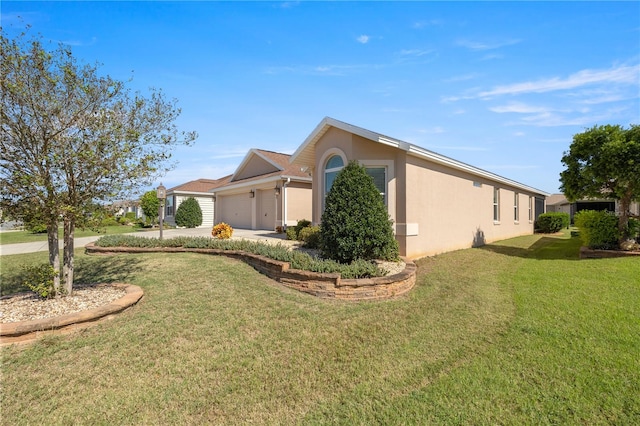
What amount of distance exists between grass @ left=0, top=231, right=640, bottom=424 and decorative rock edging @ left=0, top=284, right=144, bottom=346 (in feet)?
0.56

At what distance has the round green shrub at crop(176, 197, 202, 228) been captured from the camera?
21703 mm

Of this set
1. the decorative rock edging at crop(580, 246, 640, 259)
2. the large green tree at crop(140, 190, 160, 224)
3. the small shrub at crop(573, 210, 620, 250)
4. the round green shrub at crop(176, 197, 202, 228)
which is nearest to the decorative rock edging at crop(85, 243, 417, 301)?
the decorative rock edging at crop(580, 246, 640, 259)

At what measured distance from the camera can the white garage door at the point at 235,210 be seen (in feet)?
64.6

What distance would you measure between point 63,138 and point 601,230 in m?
14.0

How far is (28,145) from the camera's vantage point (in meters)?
4.20

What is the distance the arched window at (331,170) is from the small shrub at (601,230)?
8.54 m

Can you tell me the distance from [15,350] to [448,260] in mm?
9534

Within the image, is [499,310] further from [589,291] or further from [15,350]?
[15,350]

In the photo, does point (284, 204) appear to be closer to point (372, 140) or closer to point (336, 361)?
point (372, 140)

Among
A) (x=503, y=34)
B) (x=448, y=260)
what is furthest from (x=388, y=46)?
(x=448, y=260)

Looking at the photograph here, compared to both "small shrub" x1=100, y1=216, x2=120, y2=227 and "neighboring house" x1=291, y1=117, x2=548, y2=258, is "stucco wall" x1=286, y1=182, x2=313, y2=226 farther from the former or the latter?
"small shrub" x1=100, y1=216, x2=120, y2=227

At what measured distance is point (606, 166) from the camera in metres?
9.15

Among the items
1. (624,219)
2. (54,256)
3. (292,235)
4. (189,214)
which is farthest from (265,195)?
(624,219)

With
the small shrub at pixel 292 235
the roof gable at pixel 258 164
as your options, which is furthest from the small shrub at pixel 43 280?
the roof gable at pixel 258 164
